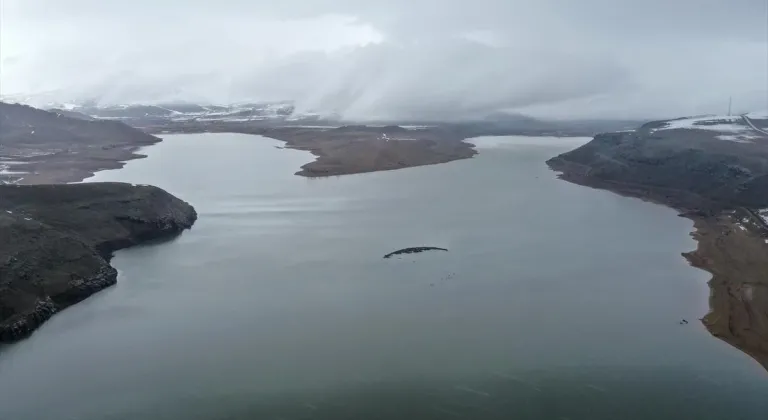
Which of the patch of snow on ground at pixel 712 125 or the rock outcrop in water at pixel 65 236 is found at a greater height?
the patch of snow on ground at pixel 712 125

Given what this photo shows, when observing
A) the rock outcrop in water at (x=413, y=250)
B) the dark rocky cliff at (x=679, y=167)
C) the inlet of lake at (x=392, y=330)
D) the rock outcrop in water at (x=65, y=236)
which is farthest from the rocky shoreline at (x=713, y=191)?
the rock outcrop in water at (x=65, y=236)

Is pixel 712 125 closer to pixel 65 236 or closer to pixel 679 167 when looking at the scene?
pixel 679 167

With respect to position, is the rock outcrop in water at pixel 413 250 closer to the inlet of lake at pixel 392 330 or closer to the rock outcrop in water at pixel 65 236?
the inlet of lake at pixel 392 330

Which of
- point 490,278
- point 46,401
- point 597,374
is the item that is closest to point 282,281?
point 490,278

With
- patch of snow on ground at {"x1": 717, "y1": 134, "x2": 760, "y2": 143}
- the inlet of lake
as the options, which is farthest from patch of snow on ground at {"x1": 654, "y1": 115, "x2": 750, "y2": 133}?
the inlet of lake

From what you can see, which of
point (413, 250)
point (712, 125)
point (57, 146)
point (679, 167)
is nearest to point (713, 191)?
point (679, 167)

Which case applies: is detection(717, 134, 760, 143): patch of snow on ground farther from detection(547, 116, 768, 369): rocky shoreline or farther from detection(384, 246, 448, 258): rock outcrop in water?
detection(384, 246, 448, 258): rock outcrop in water
